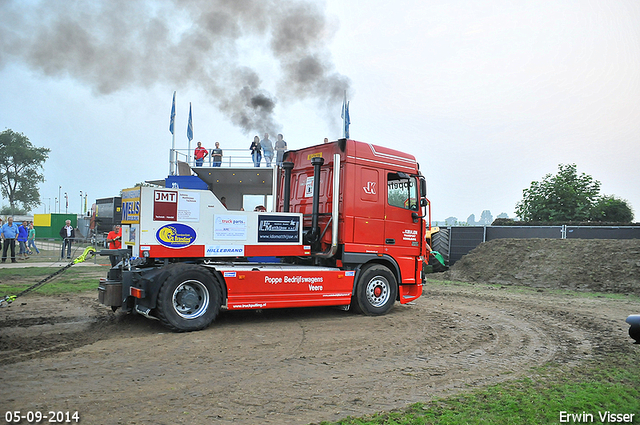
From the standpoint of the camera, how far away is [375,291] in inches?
378

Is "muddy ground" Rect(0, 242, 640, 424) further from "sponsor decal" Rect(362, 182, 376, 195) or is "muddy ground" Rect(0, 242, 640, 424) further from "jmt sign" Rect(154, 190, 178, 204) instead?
"sponsor decal" Rect(362, 182, 376, 195)

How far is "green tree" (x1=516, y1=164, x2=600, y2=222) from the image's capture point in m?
27.1

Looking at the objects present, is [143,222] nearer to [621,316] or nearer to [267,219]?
[267,219]

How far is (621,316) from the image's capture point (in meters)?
9.88

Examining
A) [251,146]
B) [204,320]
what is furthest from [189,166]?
[204,320]

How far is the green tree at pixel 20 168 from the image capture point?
217 ft

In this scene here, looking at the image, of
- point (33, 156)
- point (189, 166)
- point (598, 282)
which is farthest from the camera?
point (33, 156)

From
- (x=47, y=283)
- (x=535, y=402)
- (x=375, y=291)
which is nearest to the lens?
(x=535, y=402)

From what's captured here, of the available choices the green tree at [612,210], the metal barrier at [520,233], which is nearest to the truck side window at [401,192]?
the metal barrier at [520,233]

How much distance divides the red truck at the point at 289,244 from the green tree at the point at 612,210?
2158 cm

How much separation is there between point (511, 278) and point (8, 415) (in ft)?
50.8

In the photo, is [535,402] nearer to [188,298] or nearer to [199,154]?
[188,298]

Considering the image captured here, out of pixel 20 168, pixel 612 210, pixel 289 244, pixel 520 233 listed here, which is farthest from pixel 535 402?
pixel 20 168

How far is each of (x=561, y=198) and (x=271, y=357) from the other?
2588 centimetres
